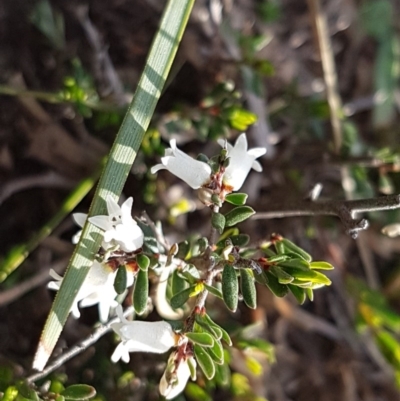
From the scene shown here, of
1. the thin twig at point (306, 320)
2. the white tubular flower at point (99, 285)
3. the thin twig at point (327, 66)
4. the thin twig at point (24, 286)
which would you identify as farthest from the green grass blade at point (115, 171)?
the thin twig at point (306, 320)

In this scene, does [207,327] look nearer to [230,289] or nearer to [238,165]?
[230,289]

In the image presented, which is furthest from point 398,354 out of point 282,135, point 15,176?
point 15,176

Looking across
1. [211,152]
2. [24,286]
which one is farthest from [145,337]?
[211,152]

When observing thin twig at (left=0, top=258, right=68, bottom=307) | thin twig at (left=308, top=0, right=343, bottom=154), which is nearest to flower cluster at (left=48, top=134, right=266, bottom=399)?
thin twig at (left=0, top=258, right=68, bottom=307)

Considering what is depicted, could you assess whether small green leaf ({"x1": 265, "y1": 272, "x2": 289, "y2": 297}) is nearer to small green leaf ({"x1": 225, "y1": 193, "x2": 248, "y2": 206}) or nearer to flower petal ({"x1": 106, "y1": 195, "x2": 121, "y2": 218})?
small green leaf ({"x1": 225, "y1": 193, "x2": 248, "y2": 206})

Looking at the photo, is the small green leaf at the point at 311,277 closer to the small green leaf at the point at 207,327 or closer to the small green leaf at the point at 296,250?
the small green leaf at the point at 296,250

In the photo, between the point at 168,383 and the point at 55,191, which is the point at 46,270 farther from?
the point at 168,383
